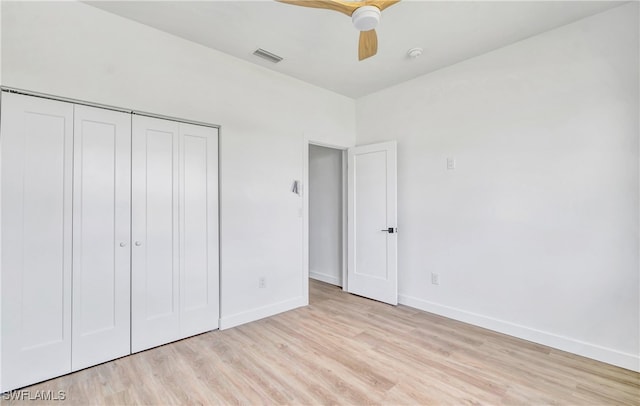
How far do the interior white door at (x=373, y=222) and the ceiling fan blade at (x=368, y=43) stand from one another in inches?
65.5

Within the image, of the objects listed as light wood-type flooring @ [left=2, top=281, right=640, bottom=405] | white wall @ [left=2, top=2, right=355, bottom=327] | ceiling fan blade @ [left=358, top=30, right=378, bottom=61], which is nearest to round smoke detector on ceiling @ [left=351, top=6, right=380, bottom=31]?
ceiling fan blade @ [left=358, top=30, right=378, bottom=61]

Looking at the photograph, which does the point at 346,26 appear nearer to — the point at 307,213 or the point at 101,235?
the point at 307,213

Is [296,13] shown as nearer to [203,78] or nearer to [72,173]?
[203,78]

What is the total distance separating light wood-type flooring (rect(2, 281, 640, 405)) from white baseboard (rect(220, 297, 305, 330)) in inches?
4.1

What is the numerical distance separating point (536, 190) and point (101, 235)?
3.68m

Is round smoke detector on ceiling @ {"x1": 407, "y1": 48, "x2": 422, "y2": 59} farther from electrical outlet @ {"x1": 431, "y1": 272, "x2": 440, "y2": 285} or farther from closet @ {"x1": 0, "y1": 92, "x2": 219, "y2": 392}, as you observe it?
electrical outlet @ {"x1": 431, "y1": 272, "x2": 440, "y2": 285}

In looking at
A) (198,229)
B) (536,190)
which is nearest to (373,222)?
(536,190)

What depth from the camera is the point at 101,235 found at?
2.27m

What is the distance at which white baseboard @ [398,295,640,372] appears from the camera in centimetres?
224

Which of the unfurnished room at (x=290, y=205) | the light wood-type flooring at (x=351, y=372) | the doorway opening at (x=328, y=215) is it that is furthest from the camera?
the doorway opening at (x=328, y=215)

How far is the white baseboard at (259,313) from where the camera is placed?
2.93 m

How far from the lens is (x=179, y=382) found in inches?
80.8

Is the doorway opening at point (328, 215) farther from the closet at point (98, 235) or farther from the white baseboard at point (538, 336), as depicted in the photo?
the closet at point (98, 235)

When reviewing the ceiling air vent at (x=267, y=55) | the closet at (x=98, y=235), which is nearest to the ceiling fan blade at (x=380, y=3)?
the ceiling air vent at (x=267, y=55)
